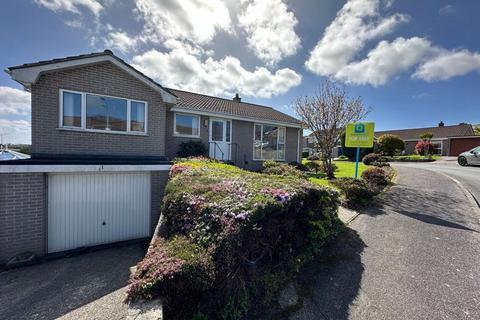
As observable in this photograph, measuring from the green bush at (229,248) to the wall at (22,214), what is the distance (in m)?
4.30

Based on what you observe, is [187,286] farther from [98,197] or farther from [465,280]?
[98,197]

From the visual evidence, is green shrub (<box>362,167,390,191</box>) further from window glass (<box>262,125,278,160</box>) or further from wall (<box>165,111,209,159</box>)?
wall (<box>165,111,209,159</box>)

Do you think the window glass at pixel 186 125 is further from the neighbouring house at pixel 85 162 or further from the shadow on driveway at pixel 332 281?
the shadow on driveway at pixel 332 281

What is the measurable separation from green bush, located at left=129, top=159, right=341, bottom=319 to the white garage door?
343 centimetres


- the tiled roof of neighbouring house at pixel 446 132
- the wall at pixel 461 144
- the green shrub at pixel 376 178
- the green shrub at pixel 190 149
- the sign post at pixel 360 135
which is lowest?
the green shrub at pixel 376 178

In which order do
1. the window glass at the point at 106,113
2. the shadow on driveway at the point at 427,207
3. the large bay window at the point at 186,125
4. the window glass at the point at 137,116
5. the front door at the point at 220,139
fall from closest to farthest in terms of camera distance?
the shadow on driveway at the point at 427,207 < the window glass at the point at 106,113 < the window glass at the point at 137,116 < the large bay window at the point at 186,125 < the front door at the point at 220,139

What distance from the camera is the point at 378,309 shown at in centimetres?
317

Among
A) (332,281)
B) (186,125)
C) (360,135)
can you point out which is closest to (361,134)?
(360,135)

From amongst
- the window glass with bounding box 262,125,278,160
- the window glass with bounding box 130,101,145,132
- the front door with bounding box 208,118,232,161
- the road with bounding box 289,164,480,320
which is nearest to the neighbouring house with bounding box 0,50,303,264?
the window glass with bounding box 130,101,145,132

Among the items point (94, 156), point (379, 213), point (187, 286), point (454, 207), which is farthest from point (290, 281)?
point (94, 156)

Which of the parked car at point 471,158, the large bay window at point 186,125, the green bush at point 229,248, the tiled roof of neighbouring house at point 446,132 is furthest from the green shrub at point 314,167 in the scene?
the tiled roof of neighbouring house at point 446,132

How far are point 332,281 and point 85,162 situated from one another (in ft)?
24.4

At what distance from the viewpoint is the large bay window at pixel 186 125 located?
11.9 meters

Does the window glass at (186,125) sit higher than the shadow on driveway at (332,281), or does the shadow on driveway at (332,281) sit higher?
the window glass at (186,125)
